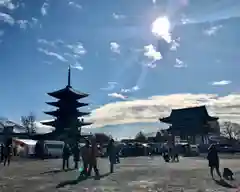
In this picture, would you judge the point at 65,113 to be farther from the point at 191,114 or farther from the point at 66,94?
the point at 191,114

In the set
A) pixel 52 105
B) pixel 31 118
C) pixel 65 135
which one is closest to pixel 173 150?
pixel 65 135

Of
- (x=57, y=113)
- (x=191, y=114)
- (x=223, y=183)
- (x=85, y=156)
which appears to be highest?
(x=191, y=114)

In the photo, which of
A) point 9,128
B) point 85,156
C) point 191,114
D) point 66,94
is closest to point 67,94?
point 66,94

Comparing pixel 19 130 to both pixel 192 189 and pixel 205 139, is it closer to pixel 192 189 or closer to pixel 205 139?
pixel 205 139

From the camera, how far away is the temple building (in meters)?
78.2

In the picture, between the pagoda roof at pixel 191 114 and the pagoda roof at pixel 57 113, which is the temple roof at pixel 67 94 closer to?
the pagoda roof at pixel 57 113

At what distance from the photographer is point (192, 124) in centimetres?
7950

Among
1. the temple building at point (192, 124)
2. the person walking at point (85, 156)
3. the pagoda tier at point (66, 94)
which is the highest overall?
the pagoda tier at point (66, 94)

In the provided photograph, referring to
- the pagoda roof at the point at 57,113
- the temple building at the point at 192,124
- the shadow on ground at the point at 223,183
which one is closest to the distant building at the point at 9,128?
the pagoda roof at the point at 57,113

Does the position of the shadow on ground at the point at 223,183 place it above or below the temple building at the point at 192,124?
below

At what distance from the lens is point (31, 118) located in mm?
104875

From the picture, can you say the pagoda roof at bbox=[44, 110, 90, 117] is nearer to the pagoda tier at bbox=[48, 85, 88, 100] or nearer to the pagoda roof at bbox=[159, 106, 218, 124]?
the pagoda tier at bbox=[48, 85, 88, 100]

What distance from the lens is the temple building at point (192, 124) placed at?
7825 centimetres

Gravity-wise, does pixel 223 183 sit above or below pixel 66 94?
below
